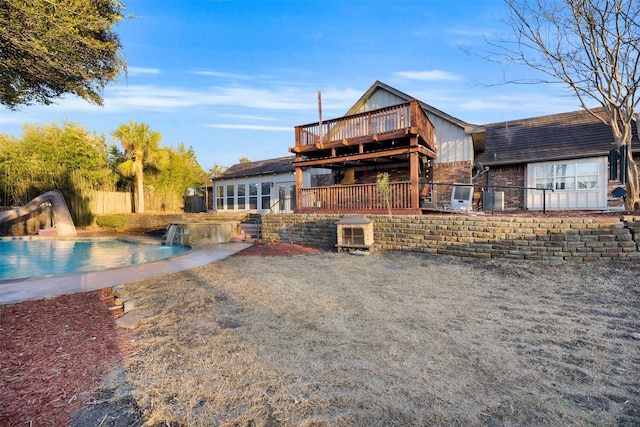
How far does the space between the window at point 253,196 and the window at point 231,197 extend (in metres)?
1.56

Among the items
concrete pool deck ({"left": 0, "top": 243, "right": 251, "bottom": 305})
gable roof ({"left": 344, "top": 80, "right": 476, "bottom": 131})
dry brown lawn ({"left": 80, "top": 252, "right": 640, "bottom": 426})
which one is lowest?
dry brown lawn ({"left": 80, "top": 252, "right": 640, "bottom": 426})

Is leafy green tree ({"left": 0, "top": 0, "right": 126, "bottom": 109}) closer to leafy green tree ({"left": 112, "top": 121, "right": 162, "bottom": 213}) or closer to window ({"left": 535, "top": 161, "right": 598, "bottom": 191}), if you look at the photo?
leafy green tree ({"left": 112, "top": 121, "right": 162, "bottom": 213})

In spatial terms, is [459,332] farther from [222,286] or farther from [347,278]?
[222,286]

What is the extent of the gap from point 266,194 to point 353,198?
28.7ft

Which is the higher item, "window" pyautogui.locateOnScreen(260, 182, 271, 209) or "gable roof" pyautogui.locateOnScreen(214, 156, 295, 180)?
"gable roof" pyautogui.locateOnScreen(214, 156, 295, 180)

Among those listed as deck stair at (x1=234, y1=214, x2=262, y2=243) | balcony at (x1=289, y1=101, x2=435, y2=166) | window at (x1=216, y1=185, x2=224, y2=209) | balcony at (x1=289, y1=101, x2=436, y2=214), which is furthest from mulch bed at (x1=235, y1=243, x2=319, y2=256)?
window at (x1=216, y1=185, x2=224, y2=209)

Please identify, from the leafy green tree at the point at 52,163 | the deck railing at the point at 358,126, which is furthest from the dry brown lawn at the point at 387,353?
the leafy green tree at the point at 52,163

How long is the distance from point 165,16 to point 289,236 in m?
8.17

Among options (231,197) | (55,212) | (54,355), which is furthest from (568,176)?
(55,212)

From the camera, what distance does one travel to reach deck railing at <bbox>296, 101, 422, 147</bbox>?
10.7 meters

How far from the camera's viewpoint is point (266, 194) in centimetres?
1825

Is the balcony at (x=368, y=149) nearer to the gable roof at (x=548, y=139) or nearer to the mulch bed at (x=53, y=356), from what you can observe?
the gable roof at (x=548, y=139)

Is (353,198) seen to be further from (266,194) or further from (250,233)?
(266,194)

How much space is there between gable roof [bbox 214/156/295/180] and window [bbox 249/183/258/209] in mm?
818
